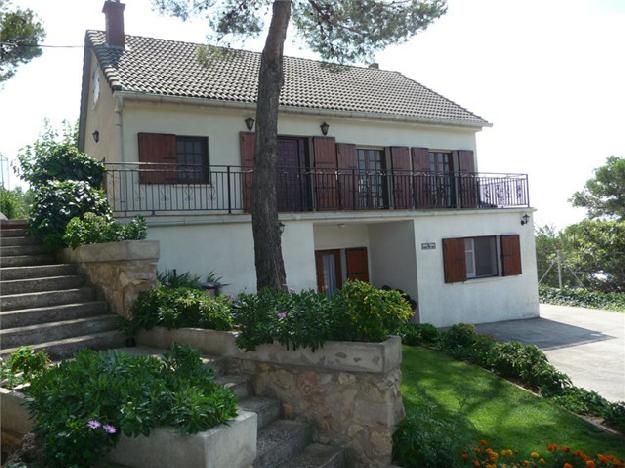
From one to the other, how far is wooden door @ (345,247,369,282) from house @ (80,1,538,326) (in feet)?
0.11

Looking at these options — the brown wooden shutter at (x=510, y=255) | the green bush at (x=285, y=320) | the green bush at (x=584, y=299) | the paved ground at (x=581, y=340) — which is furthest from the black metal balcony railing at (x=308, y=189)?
the green bush at (x=584, y=299)

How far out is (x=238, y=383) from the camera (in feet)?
16.9

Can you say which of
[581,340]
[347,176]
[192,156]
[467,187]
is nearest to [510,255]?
[467,187]

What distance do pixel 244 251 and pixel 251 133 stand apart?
314cm

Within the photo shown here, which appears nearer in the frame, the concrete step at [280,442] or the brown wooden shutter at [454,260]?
the concrete step at [280,442]

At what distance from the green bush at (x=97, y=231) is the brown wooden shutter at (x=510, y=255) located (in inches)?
438

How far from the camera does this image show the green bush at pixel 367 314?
15.3 feet

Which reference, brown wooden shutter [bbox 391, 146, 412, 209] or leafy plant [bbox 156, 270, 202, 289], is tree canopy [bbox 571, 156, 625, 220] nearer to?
brown wooden shutter [bbox 391, 146, 412, 209]

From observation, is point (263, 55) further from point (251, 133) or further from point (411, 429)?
point (411, 429)

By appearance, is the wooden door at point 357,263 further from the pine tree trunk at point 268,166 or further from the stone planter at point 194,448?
the stone planter at point 194,448

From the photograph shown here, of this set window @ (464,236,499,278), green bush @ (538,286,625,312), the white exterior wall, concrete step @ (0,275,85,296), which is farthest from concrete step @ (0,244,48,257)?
green bush @ (538,286,625,312)

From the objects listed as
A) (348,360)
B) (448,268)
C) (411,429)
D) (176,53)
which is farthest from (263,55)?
(448,268)

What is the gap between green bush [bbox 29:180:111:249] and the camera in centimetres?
781

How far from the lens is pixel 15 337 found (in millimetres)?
5566
